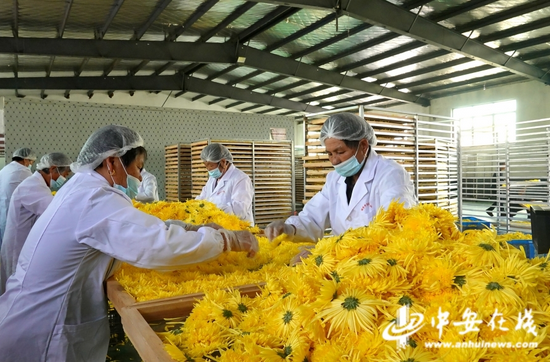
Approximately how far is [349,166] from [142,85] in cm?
1165

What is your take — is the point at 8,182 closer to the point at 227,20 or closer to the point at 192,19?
the point at 192,19

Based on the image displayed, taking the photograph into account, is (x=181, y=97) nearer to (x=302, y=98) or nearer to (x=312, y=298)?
(x=302, y=98)

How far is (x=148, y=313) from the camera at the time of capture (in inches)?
68.1

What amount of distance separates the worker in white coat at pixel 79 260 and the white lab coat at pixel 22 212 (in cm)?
272

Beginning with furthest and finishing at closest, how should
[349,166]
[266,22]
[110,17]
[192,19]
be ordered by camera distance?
1. [266,22]
2. [192,19]
3. [110,17]
4. [349,166]

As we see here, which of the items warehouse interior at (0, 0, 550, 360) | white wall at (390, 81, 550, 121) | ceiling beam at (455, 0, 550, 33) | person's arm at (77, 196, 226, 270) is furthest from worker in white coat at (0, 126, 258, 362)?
white wall at (390, 81, 550, 121)

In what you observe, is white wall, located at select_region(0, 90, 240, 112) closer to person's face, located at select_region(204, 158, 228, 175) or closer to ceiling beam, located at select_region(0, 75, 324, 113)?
ceiling beam, located at select_region(0, 75, 324, 113)

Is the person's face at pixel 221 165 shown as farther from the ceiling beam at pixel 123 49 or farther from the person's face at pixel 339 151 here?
the ceiling beam at pixel 123 49

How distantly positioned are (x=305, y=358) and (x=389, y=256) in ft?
1.37

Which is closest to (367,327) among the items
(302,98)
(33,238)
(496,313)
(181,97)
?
(496,313)

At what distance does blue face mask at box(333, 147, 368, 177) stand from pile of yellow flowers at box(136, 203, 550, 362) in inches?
70.9

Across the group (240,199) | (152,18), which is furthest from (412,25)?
(152,18)

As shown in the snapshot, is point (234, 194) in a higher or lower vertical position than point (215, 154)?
lower

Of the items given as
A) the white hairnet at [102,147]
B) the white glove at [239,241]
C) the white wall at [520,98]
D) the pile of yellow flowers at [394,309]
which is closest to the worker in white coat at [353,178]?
the white glove at [239,241]
